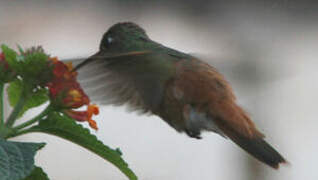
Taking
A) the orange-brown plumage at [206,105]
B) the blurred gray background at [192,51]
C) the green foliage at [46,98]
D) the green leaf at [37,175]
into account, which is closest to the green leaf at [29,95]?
the green foliage at [46,98]

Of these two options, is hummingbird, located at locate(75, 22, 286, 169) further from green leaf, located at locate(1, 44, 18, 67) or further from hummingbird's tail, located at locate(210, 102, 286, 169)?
green leaf, located at locate(1, 44, 18, 67)

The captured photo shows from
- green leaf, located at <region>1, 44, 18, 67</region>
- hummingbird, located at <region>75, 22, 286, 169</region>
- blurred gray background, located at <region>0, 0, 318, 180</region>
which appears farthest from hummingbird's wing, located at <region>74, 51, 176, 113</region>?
blurred gray background, located at <region>0, 0, 318, 180</region>

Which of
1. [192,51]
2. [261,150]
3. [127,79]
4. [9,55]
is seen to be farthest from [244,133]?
[192,51]

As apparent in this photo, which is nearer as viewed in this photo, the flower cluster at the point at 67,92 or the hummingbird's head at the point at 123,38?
the flower cluster at the point at 67,92

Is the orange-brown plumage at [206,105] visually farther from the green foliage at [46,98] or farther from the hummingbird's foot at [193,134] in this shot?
the green foliage at [46,98]

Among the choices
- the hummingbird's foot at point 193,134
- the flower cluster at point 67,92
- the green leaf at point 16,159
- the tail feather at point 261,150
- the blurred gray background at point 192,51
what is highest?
the flower cluster at point 67,92

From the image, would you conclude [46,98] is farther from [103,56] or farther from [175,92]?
[175,92]
